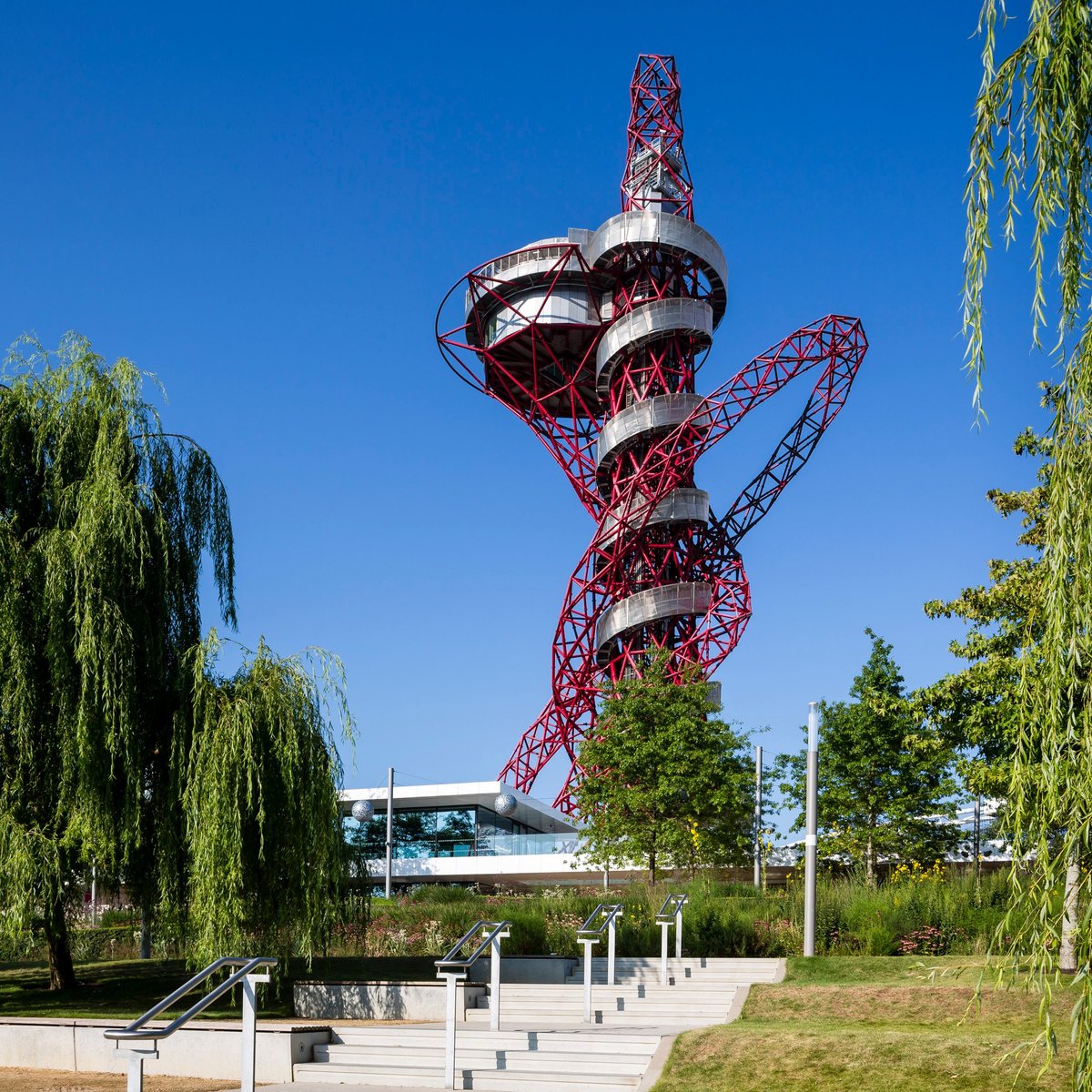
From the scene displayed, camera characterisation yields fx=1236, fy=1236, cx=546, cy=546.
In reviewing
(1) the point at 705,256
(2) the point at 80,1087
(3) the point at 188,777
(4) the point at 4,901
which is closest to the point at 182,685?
(3) the point at 188,777

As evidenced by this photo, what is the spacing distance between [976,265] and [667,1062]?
28.2 feet

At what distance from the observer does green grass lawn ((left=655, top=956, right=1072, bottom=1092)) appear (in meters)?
11.4

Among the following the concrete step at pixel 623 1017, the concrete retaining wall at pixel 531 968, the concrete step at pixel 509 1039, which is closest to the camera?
the concrete step at pixel 509 1039

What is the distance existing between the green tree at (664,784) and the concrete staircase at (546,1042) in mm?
14005

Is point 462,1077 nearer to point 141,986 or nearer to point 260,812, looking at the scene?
point 260,812

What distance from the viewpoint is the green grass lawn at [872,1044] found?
1137 cm

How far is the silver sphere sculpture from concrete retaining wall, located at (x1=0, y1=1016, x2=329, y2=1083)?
111ft

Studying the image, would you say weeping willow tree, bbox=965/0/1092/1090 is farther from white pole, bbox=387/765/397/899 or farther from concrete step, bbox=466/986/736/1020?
white pole, bbox=387/765/397/899

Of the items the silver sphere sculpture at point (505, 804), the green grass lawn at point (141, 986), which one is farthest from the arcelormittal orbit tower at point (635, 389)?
the green grass lawn at point (141, 986)

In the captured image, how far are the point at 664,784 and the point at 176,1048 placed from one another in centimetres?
1975

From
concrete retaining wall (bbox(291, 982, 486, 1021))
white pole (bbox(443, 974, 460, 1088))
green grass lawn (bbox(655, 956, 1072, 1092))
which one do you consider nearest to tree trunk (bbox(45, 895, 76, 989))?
concrete retaining wall (bbox(291, 982, 486, 1021))

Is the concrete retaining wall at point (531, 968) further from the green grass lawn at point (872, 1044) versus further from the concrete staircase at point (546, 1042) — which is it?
the green grass lawn at point (872, 1044)

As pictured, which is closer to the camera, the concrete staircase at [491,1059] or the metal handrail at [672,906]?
the concrete staircase at [491,1059]

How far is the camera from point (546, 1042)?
13.9 metres
